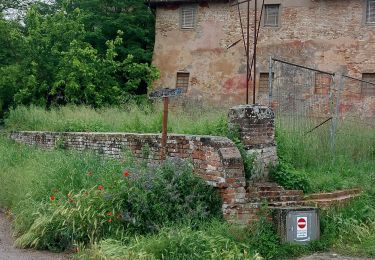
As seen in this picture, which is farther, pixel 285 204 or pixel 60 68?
pixel 60 68

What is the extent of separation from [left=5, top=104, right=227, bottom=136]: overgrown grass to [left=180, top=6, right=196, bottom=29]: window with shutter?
21.6 ft

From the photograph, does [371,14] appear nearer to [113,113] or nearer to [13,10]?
[113,113]

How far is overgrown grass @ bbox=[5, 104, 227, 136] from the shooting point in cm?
1120

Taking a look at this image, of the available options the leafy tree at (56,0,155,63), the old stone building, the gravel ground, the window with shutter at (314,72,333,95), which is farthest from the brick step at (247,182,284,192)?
the leafy tree at (56,0,155,63)

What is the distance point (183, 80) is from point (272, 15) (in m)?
4.63

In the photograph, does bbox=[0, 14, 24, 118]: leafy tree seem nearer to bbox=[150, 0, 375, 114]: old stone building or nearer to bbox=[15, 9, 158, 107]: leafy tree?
bbox=[15, 9, 158, 107]: leafy tree

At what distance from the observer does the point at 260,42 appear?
2245 cm

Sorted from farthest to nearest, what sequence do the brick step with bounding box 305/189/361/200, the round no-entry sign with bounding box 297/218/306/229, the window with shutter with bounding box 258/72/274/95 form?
the window with shutter with bounding box 258/72/274/95
the brick step with bounding box 305/189/361/200
the round no-entry sign with bounding box 297/218/306/229

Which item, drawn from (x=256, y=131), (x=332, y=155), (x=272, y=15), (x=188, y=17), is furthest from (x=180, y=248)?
(x=188, y=17)

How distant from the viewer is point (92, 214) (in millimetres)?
8891

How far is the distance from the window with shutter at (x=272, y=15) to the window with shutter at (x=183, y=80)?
3995 mm

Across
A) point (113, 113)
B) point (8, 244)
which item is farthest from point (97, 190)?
point (113, 113)

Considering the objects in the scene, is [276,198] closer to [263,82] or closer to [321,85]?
[321,85]

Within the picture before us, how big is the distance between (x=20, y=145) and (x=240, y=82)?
9.55 metres
